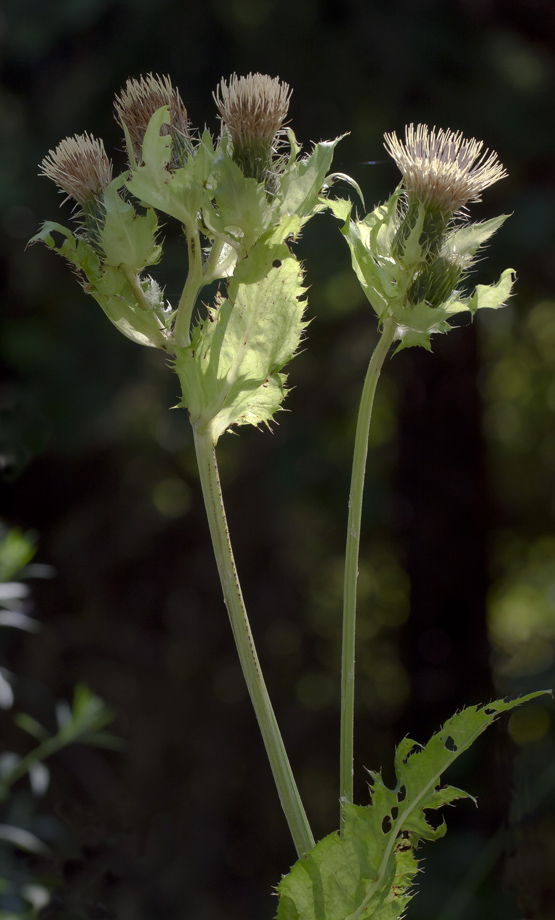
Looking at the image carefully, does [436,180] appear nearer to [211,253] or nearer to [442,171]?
[442,171]

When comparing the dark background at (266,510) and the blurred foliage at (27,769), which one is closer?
the blurred foliage at (27,769)

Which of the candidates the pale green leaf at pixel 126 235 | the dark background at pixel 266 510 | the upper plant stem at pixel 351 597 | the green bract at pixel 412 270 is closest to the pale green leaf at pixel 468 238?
the green bract at pixel 412 270

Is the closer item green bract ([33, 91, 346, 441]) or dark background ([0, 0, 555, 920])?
green bract ([33, 91, 346, 441])

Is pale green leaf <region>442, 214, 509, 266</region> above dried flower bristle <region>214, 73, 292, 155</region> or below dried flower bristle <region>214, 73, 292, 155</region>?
below

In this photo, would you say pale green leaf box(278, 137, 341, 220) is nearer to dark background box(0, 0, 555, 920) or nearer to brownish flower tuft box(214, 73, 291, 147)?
brownish flower tuft box(214, 73, 291, 147)

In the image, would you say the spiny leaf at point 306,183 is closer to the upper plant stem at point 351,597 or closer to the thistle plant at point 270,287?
the thistle plant at point 270,287

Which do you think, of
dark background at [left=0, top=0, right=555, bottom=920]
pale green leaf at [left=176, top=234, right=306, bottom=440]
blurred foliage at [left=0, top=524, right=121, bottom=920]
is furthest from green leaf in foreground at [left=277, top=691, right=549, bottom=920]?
dark background at [left=0, top=0, right=555, bottom=920]
